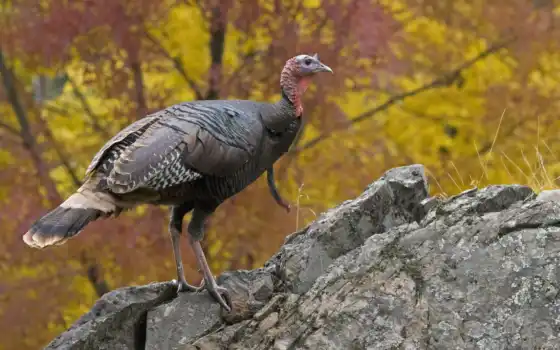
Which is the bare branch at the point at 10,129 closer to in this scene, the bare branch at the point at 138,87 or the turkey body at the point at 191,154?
the bare branch at the point at 138,87

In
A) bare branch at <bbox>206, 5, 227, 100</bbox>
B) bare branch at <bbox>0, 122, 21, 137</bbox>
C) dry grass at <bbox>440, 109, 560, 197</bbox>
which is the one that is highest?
bare branch at <bbox>206, 5, 227, 100</bbox>

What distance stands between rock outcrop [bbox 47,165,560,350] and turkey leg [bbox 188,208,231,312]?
60 mm

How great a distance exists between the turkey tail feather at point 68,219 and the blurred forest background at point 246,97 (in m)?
2.24

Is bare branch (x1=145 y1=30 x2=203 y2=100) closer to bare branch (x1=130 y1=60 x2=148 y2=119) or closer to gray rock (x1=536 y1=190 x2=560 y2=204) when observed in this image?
bare branch (x1=130 y1=60 x2=148 y2=119)

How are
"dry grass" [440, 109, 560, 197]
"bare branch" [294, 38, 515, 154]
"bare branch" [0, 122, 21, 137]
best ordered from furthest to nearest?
"bare branch" [294, 38, 515, 154] < "bare branch" [0, 122, 21, 137] < "dry grass" [440, 109, 560, 197]

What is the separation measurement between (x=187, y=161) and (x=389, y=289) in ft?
4.04

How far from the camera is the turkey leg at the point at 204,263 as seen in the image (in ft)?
14.4

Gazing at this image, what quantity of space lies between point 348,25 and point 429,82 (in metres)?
2.22

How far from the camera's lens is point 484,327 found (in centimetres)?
350

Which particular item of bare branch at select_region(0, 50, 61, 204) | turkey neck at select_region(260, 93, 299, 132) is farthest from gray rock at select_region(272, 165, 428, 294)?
bare branch at select_region(0, 50, 61, 204)

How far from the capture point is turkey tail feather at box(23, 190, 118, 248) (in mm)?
3771

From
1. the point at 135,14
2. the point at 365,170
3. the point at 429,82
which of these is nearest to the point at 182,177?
the point at 135,14

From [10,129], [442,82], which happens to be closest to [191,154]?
[10,129]

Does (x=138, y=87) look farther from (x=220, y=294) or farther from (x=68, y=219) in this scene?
(x=68, y=219)
